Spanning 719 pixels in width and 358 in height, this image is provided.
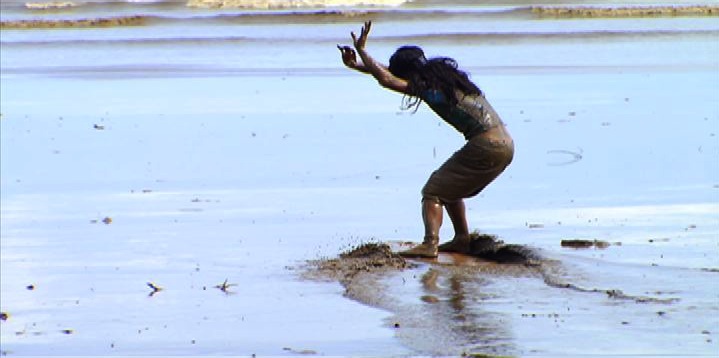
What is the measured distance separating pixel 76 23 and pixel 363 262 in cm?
3347

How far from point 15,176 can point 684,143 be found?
594 cm

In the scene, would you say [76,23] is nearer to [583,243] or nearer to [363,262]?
[583,243]

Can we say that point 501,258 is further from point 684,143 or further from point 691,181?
point 684,143

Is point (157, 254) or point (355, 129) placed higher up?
point (355, 129)

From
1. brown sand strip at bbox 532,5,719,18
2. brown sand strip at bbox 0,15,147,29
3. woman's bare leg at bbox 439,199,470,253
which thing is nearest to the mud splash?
woman's bare leg at bbox 439,199,470,253

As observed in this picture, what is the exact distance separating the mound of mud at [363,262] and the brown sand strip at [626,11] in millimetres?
27729

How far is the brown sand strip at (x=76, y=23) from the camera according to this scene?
42.1 m

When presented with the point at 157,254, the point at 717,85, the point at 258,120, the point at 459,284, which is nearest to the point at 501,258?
the point at 459,284

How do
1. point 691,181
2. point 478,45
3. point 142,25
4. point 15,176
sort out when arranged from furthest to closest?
point 142,25 → point 478,45 → point 15,176 → point 691,181

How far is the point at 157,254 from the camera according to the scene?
11047 millimetres

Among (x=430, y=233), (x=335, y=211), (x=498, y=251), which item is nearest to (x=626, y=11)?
(x=335, y=211)

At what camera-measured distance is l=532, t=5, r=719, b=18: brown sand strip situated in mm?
38594

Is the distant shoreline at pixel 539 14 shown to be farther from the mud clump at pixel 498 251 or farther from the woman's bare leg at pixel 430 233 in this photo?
the woman's bare leg at pixel 430 233

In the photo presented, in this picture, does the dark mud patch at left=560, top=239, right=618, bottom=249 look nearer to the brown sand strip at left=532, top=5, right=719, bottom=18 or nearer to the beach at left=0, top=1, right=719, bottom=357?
the beach at left=0, top=1, right=719, bottom=357
